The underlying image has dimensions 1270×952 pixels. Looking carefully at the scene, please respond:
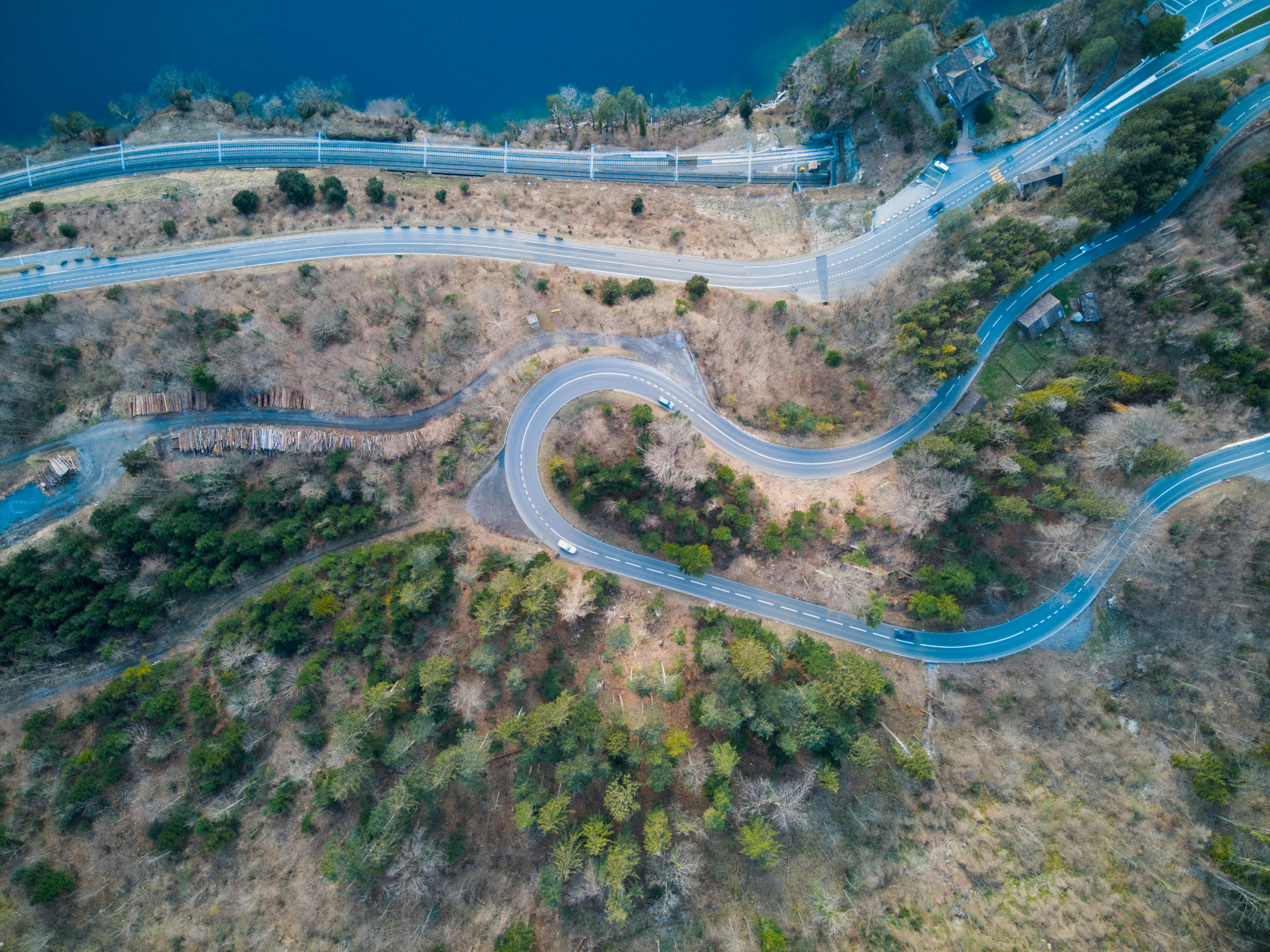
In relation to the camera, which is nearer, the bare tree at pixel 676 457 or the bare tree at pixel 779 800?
the bare tree at pixel 779 800

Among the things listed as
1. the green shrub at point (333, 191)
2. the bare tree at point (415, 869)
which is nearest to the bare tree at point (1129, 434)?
the bare tree at point (415, 869)

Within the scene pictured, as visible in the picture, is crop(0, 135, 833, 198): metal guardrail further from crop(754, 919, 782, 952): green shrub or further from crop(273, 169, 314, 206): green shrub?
crop(754, 919, 782, 952): green shrub

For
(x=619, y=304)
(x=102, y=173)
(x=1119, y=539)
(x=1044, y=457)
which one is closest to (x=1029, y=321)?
(x=1044, y=457)

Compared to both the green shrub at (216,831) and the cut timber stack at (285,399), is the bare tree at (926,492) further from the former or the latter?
the green shrub at (216,831)

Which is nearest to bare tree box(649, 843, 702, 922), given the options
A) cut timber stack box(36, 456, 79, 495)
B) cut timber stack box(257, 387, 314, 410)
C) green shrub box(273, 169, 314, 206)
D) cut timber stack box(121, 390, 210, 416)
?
cut timber stack box(257, 387, 314, 410)

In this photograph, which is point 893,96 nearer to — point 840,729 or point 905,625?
point 905,625

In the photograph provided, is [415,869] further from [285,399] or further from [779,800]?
[285,399]
